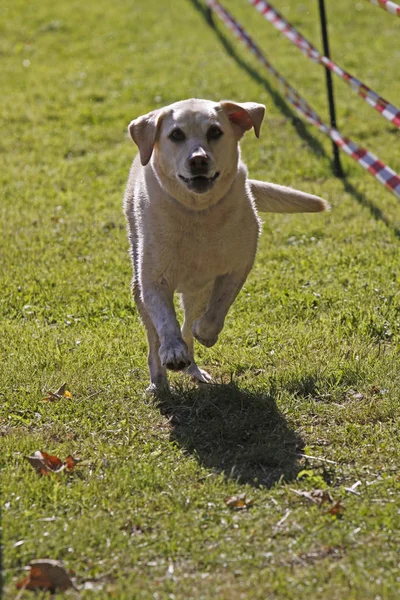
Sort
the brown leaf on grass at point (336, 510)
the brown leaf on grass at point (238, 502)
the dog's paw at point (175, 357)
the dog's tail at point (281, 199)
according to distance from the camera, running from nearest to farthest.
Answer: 1. the brown leaf on grass at point (336, 510)
2. the brown leaf on grass at point (238, 502)
3. the dog's paw at point (175, 357)
4. the dog's tail at point (281, 199)

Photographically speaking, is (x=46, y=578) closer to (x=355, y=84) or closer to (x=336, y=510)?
(x=336, y=510)

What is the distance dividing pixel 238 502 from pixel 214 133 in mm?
2116

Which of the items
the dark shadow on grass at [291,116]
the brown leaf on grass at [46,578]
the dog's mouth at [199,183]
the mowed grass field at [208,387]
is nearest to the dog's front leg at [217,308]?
the mowed grass field at [208,387]

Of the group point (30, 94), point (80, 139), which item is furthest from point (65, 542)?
point (30, 94)

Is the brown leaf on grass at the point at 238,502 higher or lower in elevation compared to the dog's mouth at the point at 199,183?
lower

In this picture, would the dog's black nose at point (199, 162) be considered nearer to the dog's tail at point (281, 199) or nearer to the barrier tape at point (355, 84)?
the dog's tail at point (281, 199)

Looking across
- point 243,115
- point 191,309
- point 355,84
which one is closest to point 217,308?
point 191,309

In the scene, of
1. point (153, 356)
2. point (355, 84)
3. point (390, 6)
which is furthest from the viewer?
point (355, 84)

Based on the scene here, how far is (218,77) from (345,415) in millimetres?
8455

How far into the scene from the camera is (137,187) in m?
5.90

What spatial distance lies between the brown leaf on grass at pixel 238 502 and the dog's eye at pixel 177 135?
205 centimetres

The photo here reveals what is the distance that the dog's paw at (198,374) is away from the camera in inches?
226

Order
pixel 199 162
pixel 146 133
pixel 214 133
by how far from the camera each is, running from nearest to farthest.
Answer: pixel 199 162 → pixel 214 133 → pixel 146 133

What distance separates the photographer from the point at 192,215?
546cm
